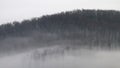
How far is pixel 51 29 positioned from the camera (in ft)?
56.3

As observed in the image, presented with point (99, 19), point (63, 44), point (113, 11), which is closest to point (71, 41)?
point (63, 44)

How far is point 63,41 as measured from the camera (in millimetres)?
18297

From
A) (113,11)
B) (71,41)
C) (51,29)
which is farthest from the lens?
(71,41)

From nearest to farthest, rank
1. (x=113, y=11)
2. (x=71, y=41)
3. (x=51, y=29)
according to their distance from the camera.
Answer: (x=113, y=11), (x=51, y=29), (x=71, y=41)

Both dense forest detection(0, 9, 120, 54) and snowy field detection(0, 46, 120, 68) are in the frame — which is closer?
dense forest detection(0, 9, 120, 54)

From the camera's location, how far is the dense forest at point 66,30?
1544 cm

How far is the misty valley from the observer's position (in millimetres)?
15750

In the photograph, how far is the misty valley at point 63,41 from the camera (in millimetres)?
A: 15750

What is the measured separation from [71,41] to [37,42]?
1.99m

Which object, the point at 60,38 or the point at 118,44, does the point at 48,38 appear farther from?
the point at 118,44

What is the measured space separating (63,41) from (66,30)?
690 millimetres

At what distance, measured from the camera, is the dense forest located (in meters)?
15.4

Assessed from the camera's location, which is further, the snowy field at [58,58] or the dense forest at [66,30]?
the snowy field at [58,58]

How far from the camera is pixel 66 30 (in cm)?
1800
